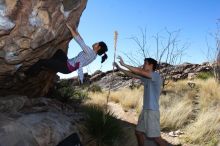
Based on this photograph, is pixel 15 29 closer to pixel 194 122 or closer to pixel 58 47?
pixel 58 47

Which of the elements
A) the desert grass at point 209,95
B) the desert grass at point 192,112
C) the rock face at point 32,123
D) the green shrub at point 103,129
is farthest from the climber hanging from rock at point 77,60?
the desert grass at point 209,95

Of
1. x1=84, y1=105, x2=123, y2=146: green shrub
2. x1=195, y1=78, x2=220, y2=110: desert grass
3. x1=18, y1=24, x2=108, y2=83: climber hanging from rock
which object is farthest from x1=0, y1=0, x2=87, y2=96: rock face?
x1=195, y1=78, x2=220, y2=110: desert grass

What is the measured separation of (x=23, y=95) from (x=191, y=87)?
1088 centimetres

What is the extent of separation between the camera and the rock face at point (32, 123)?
21.8 ft

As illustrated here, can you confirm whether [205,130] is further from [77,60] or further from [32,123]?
[32,123]

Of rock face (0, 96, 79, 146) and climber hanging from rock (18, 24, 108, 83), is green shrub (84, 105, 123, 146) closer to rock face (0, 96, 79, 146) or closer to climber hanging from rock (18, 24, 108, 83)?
rock face (0, 96, 79, 146)

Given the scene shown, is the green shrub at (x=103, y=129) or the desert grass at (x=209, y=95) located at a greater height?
the desert grass at (x=209, y=95)

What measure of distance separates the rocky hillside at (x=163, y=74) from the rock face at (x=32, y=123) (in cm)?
1335

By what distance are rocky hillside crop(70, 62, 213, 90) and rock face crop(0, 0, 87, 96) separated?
14.1m

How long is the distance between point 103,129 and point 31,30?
2.93 meters

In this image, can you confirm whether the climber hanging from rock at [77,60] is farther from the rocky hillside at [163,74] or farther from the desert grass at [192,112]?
the rocky hillside at [163,74]

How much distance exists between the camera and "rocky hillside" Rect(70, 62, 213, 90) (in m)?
23.4

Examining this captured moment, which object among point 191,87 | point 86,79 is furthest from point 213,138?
point 86,79

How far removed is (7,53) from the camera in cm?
696
